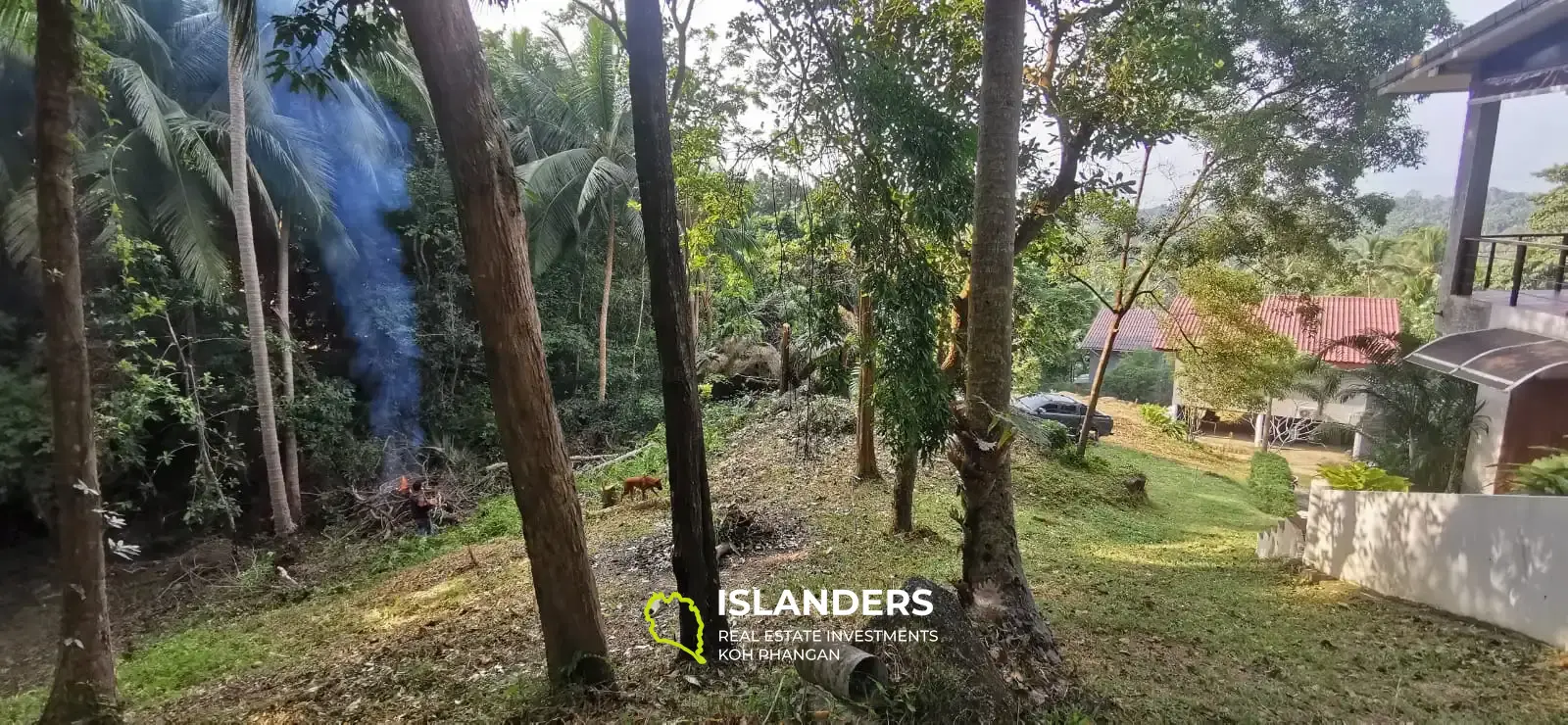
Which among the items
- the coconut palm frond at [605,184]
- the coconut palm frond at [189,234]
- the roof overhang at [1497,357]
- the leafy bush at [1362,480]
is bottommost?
the leafy bush at [1362,480]

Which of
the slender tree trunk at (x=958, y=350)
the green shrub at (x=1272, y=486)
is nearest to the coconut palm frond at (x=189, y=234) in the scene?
the slender tree trunk at (x=958, y=350)

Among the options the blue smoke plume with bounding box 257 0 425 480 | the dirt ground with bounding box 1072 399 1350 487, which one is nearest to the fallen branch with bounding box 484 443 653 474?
the blue smoke plume with bounding box 257 0 425 480

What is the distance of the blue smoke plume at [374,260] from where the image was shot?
12.7 metres

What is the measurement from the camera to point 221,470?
10.8 m

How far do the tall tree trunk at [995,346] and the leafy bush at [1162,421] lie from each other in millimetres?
16672

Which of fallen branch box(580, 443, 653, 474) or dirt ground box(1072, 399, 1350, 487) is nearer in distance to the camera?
fallen branch box(580, 443, 653, 474)

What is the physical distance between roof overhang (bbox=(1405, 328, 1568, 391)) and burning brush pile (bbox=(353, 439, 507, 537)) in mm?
13054

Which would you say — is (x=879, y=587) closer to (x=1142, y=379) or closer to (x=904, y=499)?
(x=904, y=499)

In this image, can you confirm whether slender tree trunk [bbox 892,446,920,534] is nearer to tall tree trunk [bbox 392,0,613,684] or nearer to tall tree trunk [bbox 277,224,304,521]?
tall tree trunk [bbox 392,0,613,684]

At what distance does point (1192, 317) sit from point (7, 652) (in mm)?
19089

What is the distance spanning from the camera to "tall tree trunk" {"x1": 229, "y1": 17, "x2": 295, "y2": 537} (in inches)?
387

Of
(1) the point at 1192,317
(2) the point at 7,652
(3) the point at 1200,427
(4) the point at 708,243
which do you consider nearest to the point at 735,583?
(4) the point at 708,243

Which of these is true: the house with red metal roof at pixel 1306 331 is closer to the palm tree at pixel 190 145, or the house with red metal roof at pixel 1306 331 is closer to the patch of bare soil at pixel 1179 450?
the patch of bare soil at pixel 1179 450

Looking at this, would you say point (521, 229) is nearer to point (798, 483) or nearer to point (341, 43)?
point (341, 43)
